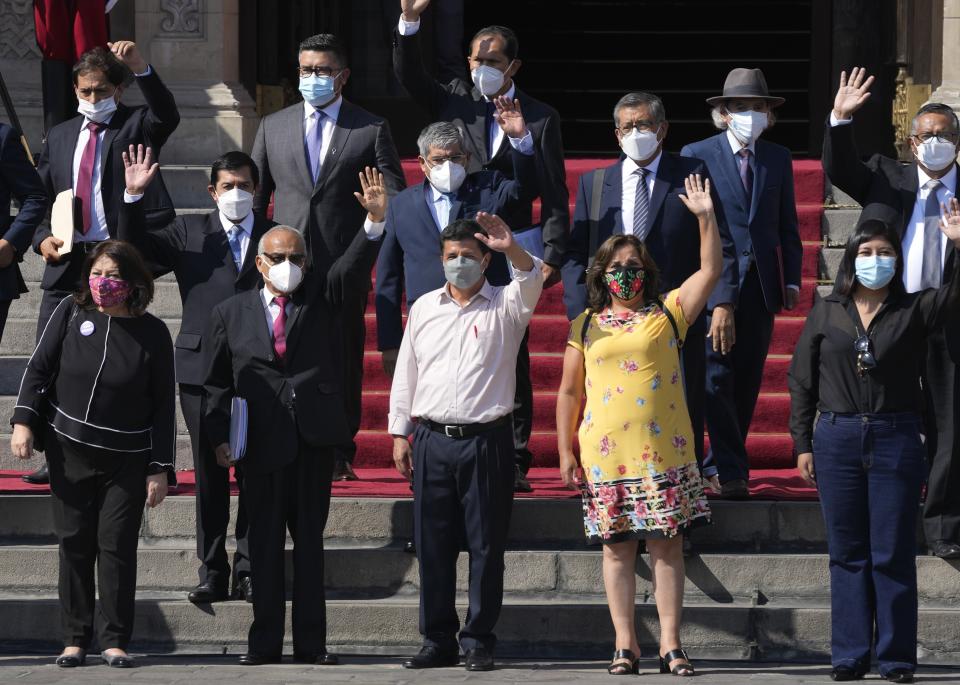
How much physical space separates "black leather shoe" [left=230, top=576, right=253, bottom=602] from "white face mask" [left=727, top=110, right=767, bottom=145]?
3.21 m

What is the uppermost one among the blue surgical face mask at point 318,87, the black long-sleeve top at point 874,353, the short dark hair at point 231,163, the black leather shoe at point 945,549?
the blue surgical face mask at point 318,87

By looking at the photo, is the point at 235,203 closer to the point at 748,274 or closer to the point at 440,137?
the point at 440,137

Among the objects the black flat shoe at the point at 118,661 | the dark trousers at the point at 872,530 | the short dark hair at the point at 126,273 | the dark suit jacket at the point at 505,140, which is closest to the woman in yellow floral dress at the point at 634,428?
the dark trousers at the point at 872,530

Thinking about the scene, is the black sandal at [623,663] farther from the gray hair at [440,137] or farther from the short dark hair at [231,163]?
the short dark hair at [231,163]

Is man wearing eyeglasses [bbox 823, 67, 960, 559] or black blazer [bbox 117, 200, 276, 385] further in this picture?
black blazer [bbox 117, 200, 276, 385]

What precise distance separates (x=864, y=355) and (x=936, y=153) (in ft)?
4.38

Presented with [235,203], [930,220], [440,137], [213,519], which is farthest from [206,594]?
[930,220]

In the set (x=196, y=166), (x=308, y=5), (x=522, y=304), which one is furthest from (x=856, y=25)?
(x=522, y=304)

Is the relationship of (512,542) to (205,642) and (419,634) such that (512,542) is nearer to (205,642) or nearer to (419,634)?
(419,634)

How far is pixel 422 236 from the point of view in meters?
9.63

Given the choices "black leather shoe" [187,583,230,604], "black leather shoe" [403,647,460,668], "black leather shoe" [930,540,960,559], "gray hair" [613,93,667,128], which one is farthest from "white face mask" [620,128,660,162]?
"black leather shoe" [187,583,230,604]

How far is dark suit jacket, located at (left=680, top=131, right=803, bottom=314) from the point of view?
391 inches

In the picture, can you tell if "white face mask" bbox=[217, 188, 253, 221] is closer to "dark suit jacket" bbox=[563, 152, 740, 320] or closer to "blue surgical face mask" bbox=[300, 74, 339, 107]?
"blue surgical face mask" bbox=[300, 74, 339, 107]

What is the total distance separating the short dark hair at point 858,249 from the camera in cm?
865
